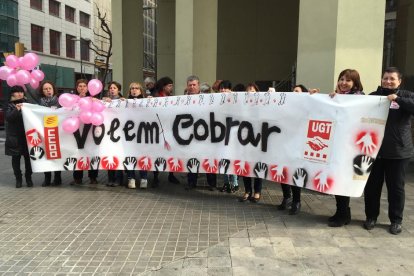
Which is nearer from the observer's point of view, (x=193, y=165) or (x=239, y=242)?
(x=239, y=242)

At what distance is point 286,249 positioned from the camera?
14.9 ft

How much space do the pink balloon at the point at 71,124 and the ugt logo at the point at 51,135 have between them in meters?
0.28

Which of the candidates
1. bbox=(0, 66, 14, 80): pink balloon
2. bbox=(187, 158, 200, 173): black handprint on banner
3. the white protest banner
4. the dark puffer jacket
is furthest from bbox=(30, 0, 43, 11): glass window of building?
the dark puffer jacket

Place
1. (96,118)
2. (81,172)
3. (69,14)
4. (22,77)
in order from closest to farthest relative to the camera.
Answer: (96,118) < (22,77) < (81,172) < (69,14)

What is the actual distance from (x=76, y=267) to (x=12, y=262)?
67 cm

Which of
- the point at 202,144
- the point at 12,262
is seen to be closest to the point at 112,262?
the point at 12,262

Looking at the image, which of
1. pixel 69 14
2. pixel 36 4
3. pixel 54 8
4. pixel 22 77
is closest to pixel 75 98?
pixel 22 77

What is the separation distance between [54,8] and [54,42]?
11.9ft

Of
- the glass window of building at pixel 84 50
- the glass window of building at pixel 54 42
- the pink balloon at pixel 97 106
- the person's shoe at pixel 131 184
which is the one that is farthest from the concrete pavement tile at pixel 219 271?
the glass window of building at pixel 84 50

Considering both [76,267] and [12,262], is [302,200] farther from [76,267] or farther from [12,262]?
[12,262]

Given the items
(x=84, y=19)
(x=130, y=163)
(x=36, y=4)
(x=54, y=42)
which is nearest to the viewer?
(x=130, y=163)

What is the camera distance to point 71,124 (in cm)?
691

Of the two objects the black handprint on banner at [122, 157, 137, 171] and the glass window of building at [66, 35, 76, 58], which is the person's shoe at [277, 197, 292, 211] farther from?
the glass window of building at [66, 35, 76, 58]

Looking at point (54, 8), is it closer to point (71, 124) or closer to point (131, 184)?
point (71, 124)
